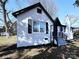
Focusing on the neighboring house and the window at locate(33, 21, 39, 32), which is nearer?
the neighboring house

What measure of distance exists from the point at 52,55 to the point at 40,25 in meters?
6.93

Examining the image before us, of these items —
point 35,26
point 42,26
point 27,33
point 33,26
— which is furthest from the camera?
point 42,26

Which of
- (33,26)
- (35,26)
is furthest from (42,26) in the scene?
(33,26)

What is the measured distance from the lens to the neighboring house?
20453 mm

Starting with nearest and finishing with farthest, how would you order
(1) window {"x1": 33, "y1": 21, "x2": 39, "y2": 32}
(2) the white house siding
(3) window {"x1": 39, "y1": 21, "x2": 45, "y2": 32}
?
(2) the white house siding
(1) window {"x1": 33, "y1": 21, "x2": 39, "y2": 32}
(3) window {"x1": 39, "y1": 21, "x2": 45, "y2": 32}

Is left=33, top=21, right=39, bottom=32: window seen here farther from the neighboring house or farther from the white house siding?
the white house siding

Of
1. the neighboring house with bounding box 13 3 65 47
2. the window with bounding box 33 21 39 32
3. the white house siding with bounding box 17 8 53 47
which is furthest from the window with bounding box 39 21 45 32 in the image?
the window with bounding box 33 21 39 32

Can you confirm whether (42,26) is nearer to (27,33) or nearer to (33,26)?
(33,26)

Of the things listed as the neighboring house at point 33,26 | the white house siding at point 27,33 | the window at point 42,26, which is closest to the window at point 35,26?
the neighboring house at point 33,26

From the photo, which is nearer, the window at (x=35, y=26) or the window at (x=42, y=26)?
the window at (x=35, y=26)

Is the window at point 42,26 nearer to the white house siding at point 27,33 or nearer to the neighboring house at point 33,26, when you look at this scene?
the neighboring house at point 33,26

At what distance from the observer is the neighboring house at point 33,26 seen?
2045 cm

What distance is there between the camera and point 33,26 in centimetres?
2150

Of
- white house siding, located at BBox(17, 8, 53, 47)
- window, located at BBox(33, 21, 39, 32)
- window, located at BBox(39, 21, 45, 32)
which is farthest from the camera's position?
window, located at BBox(39, 21, 45, 32)
